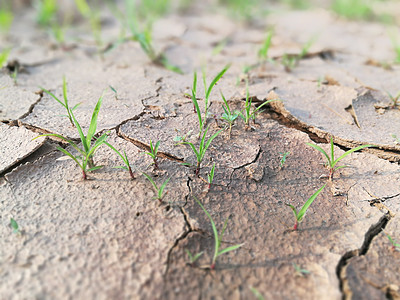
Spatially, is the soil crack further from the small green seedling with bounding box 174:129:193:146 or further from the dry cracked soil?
the small green seedling with bounding box 174:129:193:146

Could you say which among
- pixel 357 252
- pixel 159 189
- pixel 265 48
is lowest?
pixel 357 252

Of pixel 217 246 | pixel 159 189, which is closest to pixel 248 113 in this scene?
pixel 159 189

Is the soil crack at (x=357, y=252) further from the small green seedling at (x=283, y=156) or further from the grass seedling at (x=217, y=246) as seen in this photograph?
the small green seedling at (x=283, y=156)

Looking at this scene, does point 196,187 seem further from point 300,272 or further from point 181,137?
point 300,272

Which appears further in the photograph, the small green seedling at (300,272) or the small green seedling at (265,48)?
the small green seedling at (265,48)

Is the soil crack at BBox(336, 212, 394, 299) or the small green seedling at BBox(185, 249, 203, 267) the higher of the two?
the small green seedling at BBox(185, 249, 203, 267)

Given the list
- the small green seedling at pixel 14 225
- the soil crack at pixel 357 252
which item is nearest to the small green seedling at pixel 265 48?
the soil crack at pixel 357 252

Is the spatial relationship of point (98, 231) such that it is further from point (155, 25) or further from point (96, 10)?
point (96, 10)

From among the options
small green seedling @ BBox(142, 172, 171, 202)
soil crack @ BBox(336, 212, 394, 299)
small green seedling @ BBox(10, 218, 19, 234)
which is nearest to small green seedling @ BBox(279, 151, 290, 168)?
soil crack @ BBox(336, 212, 394, 299)

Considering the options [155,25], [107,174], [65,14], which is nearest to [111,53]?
[155,25]
